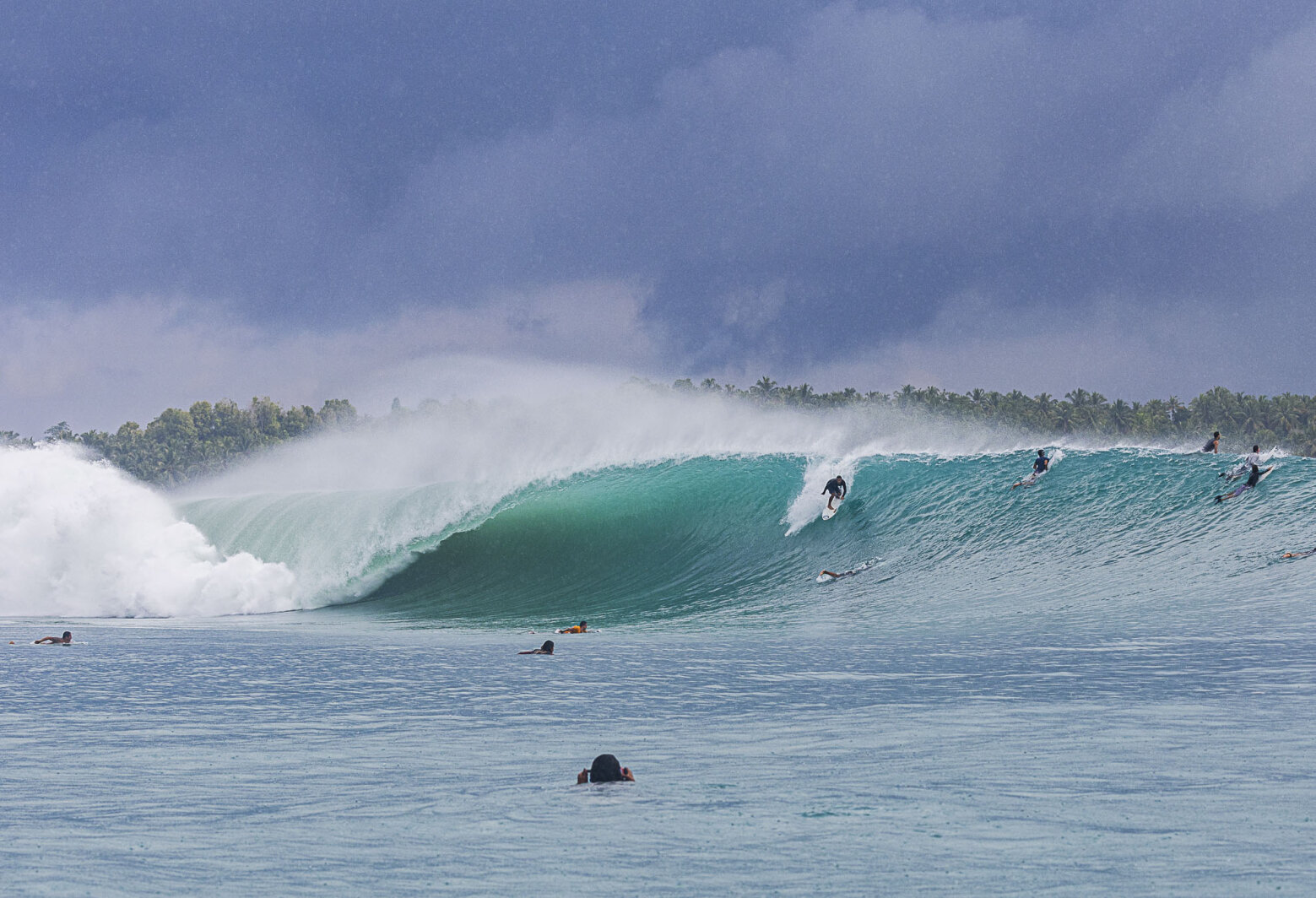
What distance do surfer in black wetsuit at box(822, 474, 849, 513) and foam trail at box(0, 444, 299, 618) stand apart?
1217cm

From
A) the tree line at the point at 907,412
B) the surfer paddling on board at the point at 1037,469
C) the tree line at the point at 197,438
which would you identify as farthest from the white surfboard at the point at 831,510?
the tree line at the point at 197,438

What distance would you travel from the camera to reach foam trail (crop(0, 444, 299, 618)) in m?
27.7

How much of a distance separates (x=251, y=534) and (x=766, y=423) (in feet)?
47.2

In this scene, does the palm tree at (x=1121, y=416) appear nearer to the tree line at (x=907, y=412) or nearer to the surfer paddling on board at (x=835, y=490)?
the tree line at (x=907, y=412)

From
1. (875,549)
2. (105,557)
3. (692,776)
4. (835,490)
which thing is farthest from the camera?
(105,557)

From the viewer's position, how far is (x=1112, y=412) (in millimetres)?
110625

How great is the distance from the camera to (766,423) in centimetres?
3319

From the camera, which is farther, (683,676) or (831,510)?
(831,510)

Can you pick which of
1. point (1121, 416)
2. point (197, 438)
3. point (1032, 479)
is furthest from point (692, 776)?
→ point (197, 438)

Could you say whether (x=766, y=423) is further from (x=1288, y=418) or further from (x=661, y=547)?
(x=1288, y=418)

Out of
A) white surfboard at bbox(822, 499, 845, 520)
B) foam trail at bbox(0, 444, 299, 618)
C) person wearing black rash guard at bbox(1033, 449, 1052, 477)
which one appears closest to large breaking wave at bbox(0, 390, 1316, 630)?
foam trail at bbox(0, 444, 299, 618)

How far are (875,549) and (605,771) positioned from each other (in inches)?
666

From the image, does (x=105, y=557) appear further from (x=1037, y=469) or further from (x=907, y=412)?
(x=907, y=412)

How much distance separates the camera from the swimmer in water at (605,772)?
7559 millimetres
